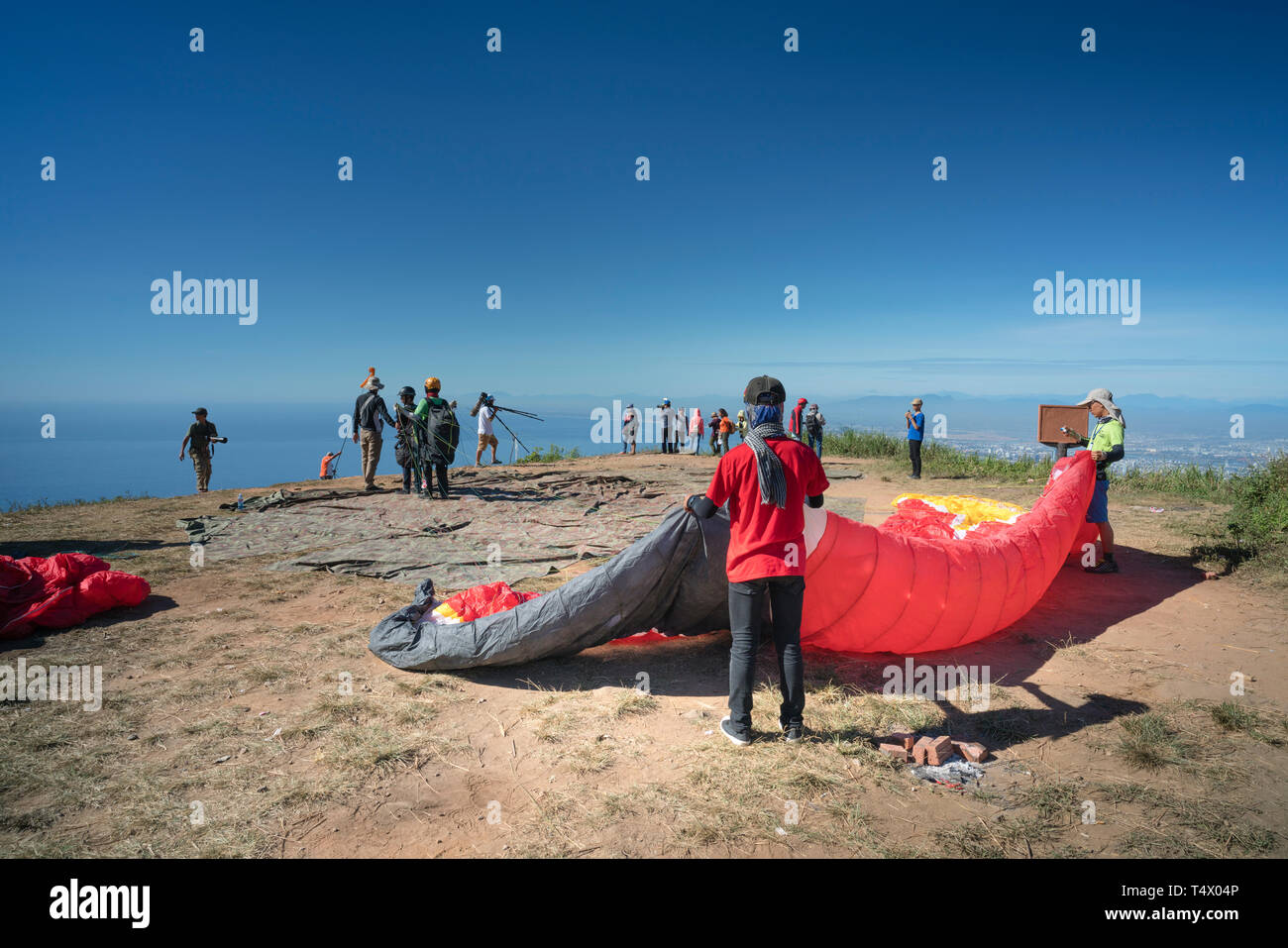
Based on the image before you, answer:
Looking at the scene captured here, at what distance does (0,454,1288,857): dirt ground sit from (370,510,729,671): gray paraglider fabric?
191 millimetres

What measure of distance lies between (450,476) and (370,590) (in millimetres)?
7670

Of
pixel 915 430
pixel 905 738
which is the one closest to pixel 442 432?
pixel 905 738

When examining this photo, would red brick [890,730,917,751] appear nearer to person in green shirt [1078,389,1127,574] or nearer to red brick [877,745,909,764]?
red brick [877,745,909,764]

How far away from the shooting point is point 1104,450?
5.76 meters

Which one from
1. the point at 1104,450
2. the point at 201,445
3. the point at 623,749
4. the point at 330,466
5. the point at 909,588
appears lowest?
the point at 623,749

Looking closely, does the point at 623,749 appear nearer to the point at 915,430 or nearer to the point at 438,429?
the point at 438,429

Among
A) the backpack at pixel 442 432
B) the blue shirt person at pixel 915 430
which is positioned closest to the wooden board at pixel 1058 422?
the blue shirt person at pixel 915 430

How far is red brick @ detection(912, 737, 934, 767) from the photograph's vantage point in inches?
119

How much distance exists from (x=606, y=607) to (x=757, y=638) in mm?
1106

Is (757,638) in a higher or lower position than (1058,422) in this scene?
lower

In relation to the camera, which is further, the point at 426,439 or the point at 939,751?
the point at 426,439

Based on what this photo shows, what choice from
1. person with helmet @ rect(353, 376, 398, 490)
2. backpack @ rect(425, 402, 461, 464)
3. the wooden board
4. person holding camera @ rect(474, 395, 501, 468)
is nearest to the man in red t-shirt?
the wooden board

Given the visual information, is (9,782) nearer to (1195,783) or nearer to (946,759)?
(946,759)

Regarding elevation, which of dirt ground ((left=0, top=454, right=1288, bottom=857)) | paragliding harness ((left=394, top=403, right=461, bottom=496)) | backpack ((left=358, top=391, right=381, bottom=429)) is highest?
backpack ((left=358, top=391, right=381, bottom=429))
